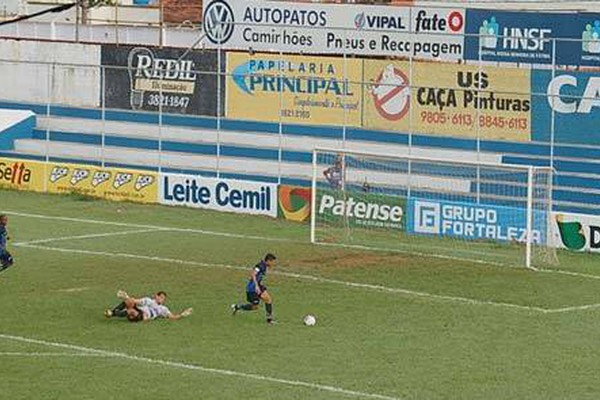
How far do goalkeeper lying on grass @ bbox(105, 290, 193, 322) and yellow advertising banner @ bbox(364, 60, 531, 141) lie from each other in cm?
1545

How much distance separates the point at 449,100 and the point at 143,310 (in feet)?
57.5

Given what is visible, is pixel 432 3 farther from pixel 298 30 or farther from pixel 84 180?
pixel 84 180

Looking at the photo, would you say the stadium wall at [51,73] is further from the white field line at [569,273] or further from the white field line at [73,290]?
the white field line at [569,273]

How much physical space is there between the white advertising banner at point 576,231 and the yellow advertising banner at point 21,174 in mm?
16991

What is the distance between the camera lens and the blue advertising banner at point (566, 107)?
4366cm

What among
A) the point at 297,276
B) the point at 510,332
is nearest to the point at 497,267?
the point at 297,276

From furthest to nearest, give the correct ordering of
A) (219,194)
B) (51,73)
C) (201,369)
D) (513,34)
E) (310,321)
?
(51,73)
(219,194)
(513,34)
(310,321)
(201,369)

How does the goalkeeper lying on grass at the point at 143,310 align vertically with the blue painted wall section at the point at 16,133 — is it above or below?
below

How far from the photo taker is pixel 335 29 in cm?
5034

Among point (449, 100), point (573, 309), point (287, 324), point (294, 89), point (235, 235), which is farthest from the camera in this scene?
point (294, 89)

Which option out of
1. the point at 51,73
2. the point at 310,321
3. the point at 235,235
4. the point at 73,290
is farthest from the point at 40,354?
the point at 51,73

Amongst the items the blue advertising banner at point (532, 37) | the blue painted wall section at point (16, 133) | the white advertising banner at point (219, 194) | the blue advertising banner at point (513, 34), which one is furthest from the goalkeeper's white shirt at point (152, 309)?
the blue painted wall section at point (16, 133)

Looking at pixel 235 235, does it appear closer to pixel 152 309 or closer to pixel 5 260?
pixel 5 260

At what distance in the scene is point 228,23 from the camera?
173 feet
